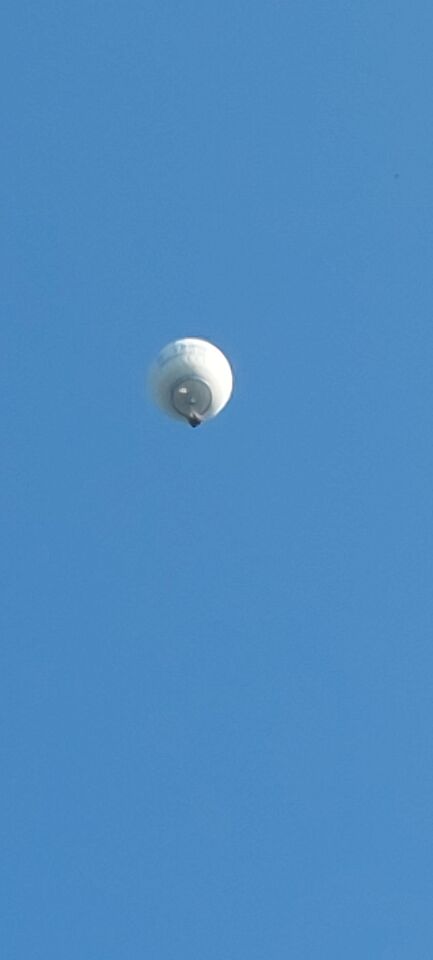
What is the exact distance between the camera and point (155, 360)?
9.47 metres

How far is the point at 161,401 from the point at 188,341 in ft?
1.82

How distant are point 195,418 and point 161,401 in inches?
13.0

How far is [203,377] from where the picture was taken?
9219 mm

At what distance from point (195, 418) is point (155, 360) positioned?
2.00ft

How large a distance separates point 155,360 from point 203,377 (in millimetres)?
510

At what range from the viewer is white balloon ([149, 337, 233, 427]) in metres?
9.23

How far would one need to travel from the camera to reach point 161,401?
9445 mm

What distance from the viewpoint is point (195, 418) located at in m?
9.38

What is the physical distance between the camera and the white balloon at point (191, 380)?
9234 mm

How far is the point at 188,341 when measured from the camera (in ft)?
30.8

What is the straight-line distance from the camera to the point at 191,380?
364 inches
